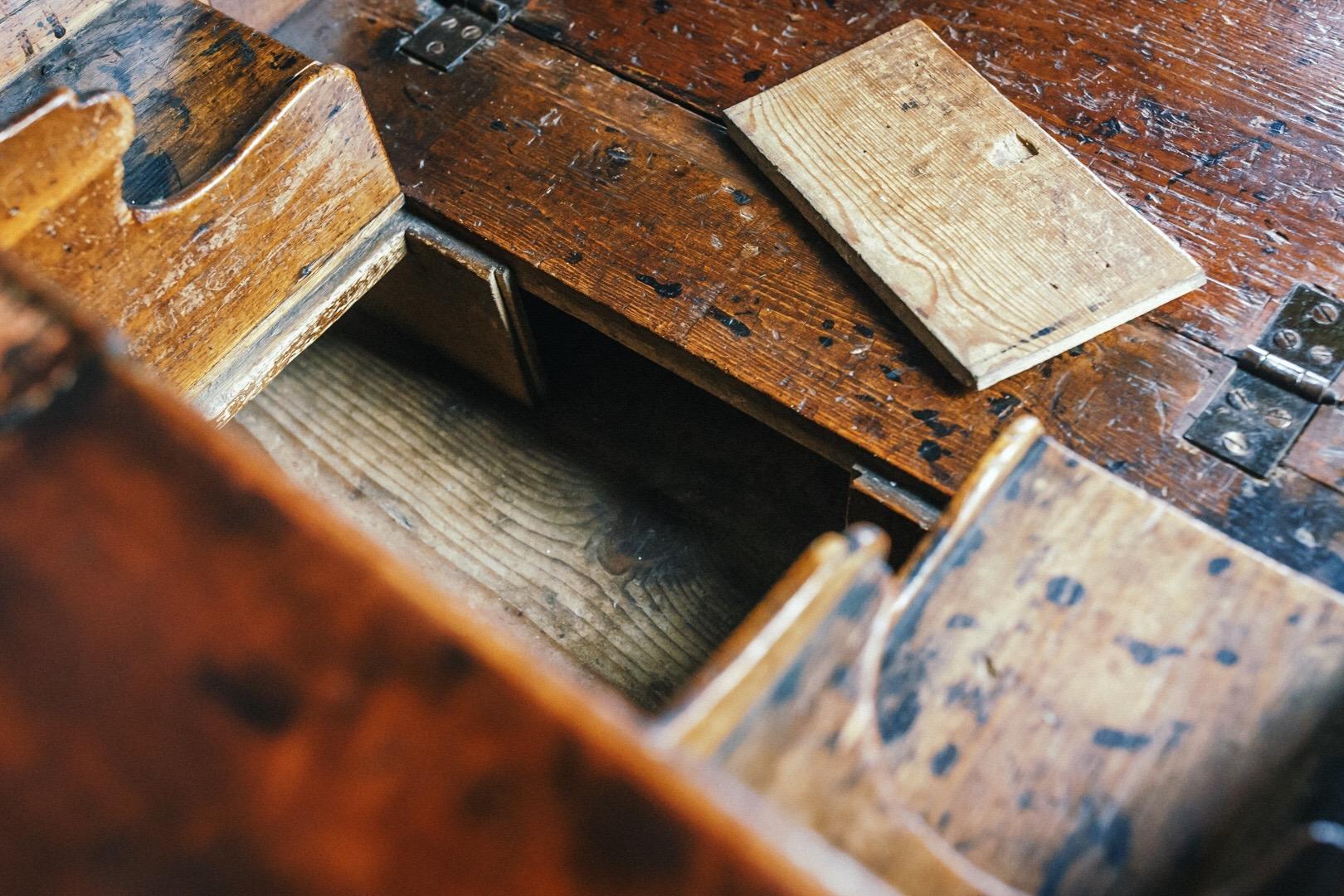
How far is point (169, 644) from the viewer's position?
50cm

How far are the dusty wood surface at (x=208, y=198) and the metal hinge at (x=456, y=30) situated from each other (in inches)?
9.5

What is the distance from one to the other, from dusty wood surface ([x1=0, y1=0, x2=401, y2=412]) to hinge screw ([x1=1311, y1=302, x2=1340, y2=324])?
3.30 ft

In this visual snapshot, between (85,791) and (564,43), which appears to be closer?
(85,791)

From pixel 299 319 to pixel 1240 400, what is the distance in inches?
38.9

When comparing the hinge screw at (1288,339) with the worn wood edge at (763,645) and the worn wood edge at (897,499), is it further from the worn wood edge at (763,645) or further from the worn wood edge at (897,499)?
the worn wood edge at (763,645)

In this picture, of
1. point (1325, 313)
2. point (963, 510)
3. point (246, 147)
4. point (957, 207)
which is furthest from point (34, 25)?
point (1325, 313)

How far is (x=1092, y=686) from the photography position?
70 centimetres

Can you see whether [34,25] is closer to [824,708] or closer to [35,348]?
[35,348]

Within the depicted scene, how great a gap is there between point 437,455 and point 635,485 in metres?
0.28

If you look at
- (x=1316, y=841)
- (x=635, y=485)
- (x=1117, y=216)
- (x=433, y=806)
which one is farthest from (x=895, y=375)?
(x=433, y=806)

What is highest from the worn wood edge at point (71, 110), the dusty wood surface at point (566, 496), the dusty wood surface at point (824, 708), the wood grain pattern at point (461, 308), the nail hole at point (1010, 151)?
the worn wood edge at point (71, 110)

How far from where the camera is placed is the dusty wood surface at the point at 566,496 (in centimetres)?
135

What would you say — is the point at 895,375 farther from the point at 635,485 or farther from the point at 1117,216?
the point at 635,485

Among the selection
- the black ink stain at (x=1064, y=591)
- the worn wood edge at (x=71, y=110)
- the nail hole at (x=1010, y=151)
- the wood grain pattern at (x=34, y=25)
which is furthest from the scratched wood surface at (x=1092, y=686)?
the wood grain pattern at (x=34, y=25)
